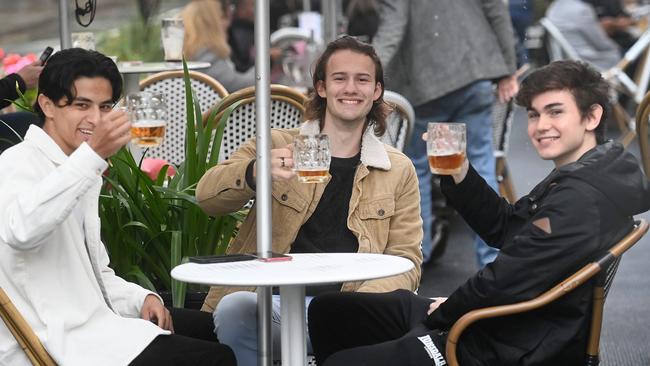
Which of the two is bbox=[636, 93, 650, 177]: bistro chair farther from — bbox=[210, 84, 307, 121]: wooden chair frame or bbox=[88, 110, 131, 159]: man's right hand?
bbox=[88, 110, 131, 159]: man's right hand

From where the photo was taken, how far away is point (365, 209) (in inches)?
145

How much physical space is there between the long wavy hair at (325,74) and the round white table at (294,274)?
762 mm

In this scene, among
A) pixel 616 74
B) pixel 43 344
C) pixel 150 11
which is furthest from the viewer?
pixel 616 74

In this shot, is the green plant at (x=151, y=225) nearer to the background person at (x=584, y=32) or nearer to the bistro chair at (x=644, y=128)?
the bistro chair at (x=644, y=128)

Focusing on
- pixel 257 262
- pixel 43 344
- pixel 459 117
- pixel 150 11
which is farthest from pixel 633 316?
pixel 150 11

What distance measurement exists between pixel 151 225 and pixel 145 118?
2.96ft

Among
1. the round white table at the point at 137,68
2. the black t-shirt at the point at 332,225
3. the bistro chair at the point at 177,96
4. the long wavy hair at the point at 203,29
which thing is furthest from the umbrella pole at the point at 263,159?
the long wavy hair at the point at 203,29

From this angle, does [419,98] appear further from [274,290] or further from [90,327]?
[90,327]

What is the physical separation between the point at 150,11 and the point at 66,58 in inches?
259

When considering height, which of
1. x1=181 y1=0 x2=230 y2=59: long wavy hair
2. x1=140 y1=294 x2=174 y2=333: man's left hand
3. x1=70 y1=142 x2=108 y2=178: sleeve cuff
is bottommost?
x1=140 y1=294 x2=174 y2=333: man's left hand

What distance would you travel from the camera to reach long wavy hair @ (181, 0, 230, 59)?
7191 millimetres

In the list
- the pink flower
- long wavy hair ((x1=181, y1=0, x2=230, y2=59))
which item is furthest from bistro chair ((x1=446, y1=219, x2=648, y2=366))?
long wavy hair ((x1=181, y1=0, x2=230, y2=59))

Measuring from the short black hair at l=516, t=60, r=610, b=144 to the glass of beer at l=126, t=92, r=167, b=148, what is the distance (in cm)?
100

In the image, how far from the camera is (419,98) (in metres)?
5.88
